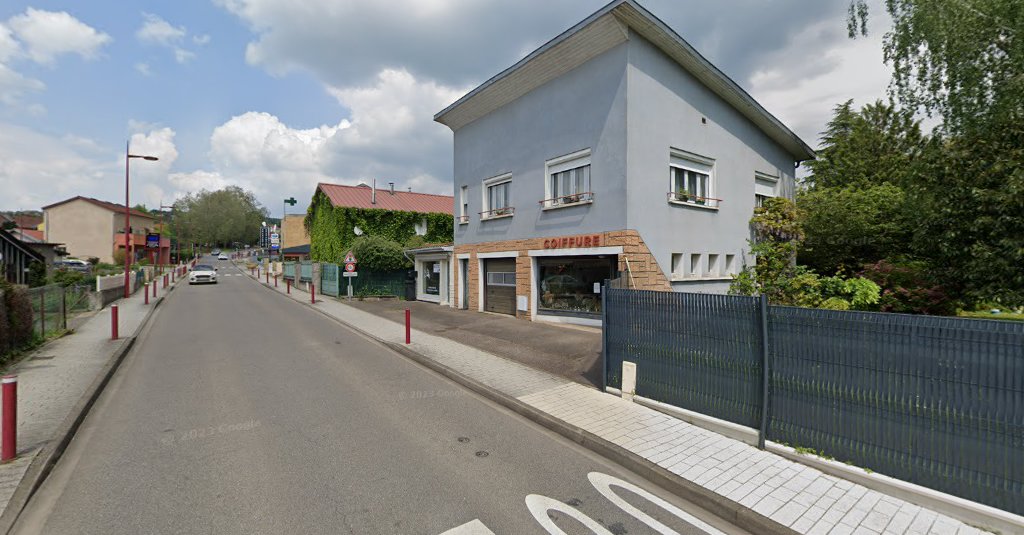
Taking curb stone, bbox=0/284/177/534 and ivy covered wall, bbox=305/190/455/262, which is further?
ivy covered wall, bbox=305/190/455/262

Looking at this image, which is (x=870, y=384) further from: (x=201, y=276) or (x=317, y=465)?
(x=201, y=276)

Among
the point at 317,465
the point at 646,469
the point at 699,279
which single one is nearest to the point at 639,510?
the point at 646,469

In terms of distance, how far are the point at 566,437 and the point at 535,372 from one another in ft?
8.44

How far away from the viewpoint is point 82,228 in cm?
4500

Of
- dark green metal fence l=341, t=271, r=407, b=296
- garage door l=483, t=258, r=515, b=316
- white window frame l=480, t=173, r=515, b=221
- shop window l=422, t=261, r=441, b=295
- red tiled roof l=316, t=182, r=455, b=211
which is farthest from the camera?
red tiled roof l=316, t=182, r=455, b=211

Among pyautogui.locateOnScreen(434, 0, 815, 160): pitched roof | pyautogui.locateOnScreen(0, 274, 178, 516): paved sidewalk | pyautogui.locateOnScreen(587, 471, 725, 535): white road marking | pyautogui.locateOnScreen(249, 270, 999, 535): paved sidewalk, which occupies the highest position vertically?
pyautogui.locateOnScreen(434, 0, 815, 160): pitched roof

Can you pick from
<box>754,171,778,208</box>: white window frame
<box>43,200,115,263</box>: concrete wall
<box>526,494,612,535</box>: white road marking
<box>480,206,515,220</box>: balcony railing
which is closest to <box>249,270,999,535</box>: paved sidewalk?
<box>526,494,612,535</box>: white road marking

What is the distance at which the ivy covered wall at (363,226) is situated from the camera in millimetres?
25750

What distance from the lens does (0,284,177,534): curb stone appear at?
3296 millimetres

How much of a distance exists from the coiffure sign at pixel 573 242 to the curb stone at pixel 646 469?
5.79m

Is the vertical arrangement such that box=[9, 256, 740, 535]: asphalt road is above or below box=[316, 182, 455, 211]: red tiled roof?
below

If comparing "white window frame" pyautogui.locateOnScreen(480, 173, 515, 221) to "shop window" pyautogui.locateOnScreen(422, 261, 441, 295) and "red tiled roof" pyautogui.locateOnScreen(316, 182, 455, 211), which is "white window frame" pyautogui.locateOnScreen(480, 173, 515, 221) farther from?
"red tiled roof" pyautogui.locateOnScreen(316, 182, 455, 211)

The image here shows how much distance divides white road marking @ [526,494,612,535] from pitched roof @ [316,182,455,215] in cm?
2382

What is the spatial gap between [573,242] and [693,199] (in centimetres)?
411
